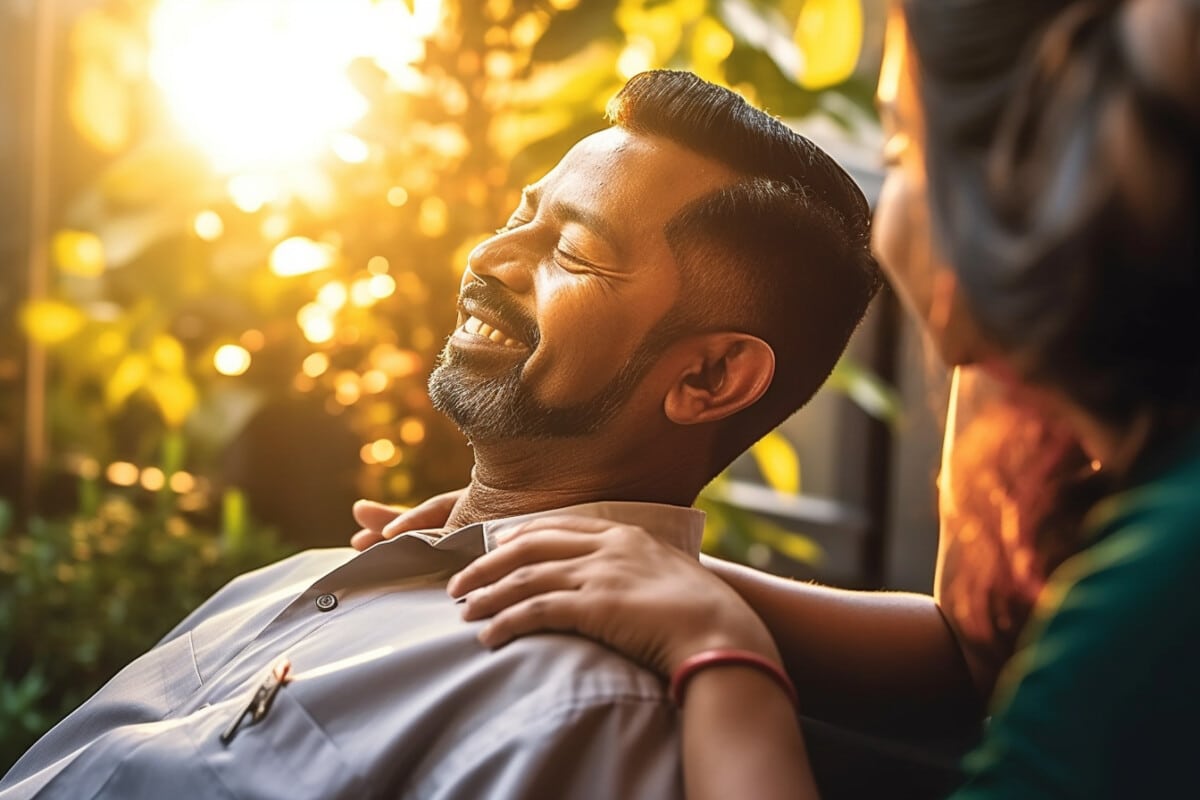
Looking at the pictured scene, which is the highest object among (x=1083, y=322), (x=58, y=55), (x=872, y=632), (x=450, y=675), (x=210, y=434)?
(x=58, y=55)

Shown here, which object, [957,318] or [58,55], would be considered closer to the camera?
[957,318]

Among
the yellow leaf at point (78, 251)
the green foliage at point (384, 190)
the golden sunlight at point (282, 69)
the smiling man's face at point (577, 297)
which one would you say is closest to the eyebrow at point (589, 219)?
the smiling man's face at point (577, 297)

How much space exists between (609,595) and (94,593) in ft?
6.72

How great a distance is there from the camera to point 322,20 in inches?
114

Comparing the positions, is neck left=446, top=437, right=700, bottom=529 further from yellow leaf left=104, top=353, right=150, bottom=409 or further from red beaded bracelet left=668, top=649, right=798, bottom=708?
yellow leaf left=104, top=353, right=150, bottom=409

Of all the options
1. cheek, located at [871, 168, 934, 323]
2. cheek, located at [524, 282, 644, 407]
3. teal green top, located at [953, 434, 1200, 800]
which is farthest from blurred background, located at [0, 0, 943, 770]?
teal green top, located at [953, 434, 1200, 800]

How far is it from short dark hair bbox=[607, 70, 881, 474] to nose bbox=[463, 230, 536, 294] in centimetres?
17

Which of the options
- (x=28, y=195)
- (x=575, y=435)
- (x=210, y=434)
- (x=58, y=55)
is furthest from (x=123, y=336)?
(x=575, y=435)

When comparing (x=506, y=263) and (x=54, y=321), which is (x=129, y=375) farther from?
(x=506, y=263)

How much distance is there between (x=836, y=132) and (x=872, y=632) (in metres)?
3.28

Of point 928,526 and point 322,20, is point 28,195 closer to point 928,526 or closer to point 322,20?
point 322,20

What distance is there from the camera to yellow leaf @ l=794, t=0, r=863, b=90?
9.88 feet

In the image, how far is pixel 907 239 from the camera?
108cm

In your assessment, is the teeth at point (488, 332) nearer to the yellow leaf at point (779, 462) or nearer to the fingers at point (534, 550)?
the fingers at point (534, 550)
